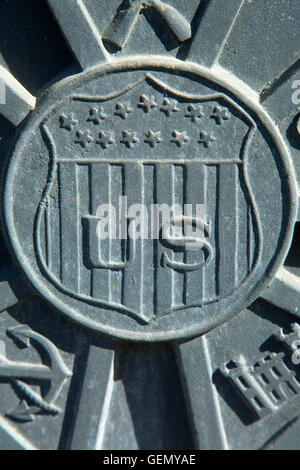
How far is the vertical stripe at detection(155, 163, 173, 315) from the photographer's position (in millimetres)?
1530

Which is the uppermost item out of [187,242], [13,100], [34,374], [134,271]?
[13,100]

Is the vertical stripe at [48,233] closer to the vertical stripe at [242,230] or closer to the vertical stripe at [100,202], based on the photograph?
the vertical stripe at [100,202]

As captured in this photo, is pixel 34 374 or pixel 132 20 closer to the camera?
pixel 132 20

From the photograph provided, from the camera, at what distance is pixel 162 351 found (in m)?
1.64

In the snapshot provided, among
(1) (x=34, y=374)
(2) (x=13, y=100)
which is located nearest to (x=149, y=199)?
(2) (x=13, y=100)

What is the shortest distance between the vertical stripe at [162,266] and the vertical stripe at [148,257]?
0.6 inches

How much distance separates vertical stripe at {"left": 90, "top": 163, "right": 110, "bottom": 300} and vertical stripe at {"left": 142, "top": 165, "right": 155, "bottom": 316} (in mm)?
104

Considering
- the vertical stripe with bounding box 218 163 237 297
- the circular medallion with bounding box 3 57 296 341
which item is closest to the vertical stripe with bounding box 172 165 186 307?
the circular medallion with bounding box 3 57 296 341

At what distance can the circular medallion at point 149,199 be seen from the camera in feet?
4.95

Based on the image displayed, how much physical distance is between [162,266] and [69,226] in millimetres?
284

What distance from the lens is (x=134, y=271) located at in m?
1.55

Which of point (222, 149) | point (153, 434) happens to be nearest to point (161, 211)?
point (222, 149)

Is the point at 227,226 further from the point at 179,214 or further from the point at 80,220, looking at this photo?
the point at 80,220

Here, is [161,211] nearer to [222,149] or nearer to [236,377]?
[222,149]
